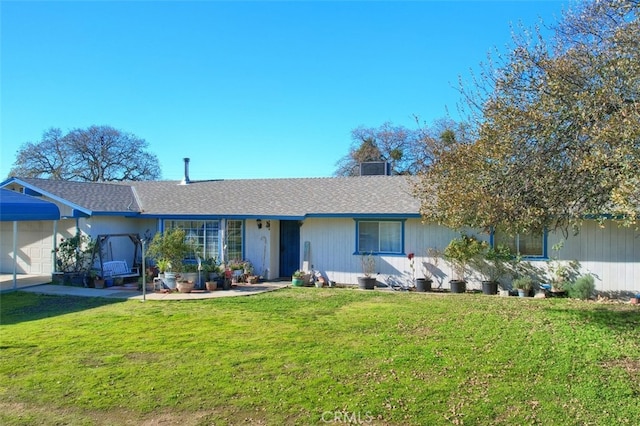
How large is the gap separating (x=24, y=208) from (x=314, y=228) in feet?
29.8

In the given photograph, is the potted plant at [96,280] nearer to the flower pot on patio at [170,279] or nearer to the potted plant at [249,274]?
the flower pot on patio at [170,279]

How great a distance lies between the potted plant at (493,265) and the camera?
45.5ft

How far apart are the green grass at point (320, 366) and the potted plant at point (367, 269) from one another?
3.71 metres

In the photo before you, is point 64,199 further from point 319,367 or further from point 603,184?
point 603,184

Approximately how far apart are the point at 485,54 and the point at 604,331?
5.78m

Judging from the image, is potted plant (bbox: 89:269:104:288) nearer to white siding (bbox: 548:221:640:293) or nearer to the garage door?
the garage door

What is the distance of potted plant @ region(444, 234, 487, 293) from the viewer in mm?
13930

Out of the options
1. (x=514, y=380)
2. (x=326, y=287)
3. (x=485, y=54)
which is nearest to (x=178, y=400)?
(x=514, y=380)

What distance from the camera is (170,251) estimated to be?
46.4ft

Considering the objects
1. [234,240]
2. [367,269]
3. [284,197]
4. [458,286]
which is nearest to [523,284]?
[458,286]

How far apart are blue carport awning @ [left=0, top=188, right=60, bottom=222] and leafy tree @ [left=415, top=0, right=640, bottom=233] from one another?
12.4 metres

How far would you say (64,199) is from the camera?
52.9 ft

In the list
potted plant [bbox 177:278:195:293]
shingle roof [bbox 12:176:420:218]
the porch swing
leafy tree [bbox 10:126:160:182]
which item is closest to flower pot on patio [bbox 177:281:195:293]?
potted plant [bbox 177:278:195:293]

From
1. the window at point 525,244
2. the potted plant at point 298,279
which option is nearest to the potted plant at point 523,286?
the window at point 525,244
